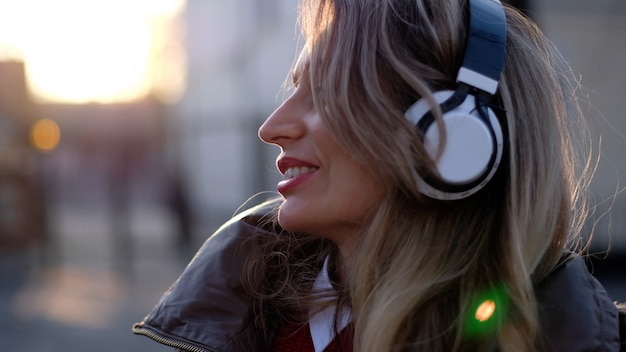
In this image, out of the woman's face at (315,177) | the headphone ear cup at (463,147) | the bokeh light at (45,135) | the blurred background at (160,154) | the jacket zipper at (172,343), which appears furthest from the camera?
the bokeh light at (45,135)

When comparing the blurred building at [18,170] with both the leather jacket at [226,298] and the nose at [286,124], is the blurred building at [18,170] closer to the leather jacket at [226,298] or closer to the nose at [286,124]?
the leather jacket at [226,298]

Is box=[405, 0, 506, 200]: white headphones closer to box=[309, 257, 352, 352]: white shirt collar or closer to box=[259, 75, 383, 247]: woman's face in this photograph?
→ box=[259, 75, 383, 247]: woman's face

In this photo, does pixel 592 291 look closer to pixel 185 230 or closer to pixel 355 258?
pixel 355 258

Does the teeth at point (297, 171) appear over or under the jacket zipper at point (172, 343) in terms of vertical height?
over

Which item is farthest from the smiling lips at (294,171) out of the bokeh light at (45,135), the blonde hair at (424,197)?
the bokeh light at (45,135)

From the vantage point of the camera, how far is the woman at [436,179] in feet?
4.57

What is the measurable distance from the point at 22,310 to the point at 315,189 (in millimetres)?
6314

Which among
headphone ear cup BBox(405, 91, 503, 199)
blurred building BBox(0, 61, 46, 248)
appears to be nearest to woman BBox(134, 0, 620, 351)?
headphone ear cup BBox(405, 91, 503, 199)

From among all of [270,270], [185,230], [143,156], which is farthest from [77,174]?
[270,270]

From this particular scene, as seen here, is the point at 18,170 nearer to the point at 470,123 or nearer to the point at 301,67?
the point at 301,67

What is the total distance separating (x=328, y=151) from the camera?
1.54 metres

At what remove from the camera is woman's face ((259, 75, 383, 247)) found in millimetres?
1543

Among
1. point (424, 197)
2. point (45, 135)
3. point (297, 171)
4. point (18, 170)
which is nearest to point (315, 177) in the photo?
point (297, 171)

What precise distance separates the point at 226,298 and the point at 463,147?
64 cm
